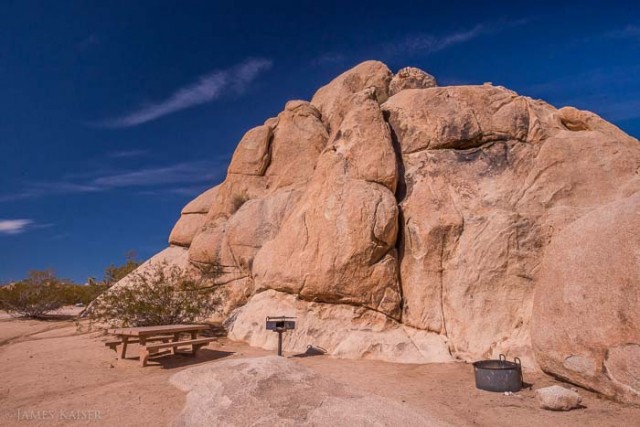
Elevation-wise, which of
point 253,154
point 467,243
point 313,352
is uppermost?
point 253,154

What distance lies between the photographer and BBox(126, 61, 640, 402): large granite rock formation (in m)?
7.04

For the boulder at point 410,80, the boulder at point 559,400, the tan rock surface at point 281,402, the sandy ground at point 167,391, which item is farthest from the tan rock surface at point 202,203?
the boulder at point 559,400

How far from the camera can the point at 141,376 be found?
831cm

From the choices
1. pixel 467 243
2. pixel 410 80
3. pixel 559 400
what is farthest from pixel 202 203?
pixel 559 400

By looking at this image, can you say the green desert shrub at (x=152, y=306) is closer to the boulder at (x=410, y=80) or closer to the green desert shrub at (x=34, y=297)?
the green desert shrub at (x=34, y=297)

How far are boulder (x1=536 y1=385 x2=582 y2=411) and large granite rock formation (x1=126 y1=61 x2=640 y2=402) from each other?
742mm

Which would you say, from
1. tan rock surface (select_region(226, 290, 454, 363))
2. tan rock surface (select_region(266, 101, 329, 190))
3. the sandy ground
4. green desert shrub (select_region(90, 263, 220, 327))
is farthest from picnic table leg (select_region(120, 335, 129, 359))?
tan rock surface (select_region(266, 101, 329, 190))

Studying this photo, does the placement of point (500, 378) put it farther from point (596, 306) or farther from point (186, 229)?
point (186, 229)

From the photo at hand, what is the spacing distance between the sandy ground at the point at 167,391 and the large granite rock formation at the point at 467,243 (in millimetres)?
769

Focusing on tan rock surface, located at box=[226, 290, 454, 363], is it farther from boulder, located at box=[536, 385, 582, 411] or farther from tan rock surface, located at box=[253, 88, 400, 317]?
boulder, located at box=[536, 385, 582, 411]

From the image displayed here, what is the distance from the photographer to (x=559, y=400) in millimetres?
5934

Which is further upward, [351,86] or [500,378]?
[351,86]

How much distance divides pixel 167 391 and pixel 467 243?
6767mm

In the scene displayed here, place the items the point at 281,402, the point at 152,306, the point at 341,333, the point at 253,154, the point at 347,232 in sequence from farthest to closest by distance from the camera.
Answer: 1. the point at 253,154
2. the point at 152,306
3. the point at 347,232
4. the point at 341,333
5. the point at 281,402
